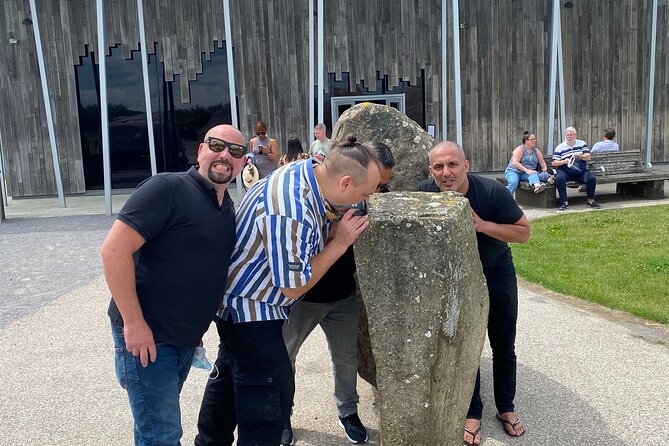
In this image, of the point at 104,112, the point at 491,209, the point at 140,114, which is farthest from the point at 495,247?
the point at 140,114

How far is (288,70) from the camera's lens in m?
15.6

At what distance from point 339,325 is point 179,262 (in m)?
1.37

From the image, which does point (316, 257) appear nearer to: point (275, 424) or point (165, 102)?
point (275, 424)

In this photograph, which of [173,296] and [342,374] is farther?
[342,374]

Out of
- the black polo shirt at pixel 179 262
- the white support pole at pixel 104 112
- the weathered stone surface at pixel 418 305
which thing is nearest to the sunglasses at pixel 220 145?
the black polo shirt at pixel 179 262

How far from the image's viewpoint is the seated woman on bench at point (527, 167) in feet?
35.7

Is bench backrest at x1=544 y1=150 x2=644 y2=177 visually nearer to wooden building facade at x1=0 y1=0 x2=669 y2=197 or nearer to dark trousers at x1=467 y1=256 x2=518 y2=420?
wooden building facade at x1=0 y1=0 x2=669 y2=197

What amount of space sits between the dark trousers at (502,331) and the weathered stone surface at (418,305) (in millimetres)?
635

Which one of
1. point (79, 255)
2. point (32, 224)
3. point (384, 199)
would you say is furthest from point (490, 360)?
point (32, 224)

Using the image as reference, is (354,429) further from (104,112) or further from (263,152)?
(104,112)

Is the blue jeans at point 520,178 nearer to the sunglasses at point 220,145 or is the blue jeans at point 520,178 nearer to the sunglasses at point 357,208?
the sunglasses at point 357,208

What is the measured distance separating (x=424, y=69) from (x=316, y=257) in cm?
1435

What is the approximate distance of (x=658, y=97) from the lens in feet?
54.8

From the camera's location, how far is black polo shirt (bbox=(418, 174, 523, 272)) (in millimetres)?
3350
